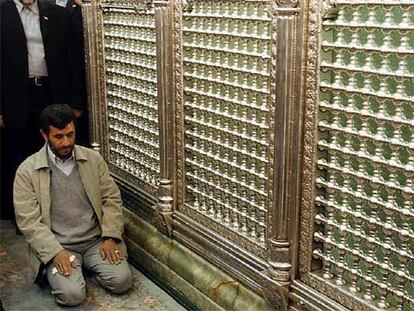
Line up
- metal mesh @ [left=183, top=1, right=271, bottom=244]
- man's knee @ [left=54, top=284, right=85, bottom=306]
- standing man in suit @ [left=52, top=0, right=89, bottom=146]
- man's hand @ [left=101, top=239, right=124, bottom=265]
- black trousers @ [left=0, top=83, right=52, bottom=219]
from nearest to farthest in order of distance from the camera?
metal mesh @ [left=183, top=1, right=271, bottom=244] → man's knee @ [left=54, top=284, right=85, bottom=306] → man's hand @ [left=101, top=239, right=124, bottom=265] → black trousers @ [left=0, top=83, right=52, bottom=219] → standing man in suit @ [left=52, top=0, right=89, bottom=146]

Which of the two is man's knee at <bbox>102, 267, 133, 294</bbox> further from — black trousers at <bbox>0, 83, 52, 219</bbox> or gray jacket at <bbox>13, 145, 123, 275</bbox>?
black trousers at <bbox>0, 83, 52, 219</bbox>

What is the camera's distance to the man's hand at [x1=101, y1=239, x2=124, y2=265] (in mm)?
3372

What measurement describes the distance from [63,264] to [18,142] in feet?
3.98

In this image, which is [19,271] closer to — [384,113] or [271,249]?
[271,249]

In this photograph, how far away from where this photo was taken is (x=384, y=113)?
6.59ft

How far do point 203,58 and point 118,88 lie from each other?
3.35ft

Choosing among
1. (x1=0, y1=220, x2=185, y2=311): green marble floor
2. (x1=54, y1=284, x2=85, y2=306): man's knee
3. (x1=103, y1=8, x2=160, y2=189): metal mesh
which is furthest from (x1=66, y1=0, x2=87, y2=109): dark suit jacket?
(x1=54, y1=284, x2=85, y2=306): man's knee

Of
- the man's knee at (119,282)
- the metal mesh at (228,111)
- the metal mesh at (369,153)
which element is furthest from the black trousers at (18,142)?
the metal mesh at (369,153)

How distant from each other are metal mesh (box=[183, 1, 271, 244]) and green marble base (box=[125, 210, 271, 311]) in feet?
0.78

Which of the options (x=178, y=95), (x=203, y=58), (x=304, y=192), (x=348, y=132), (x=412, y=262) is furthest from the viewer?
(x=178, y=95)

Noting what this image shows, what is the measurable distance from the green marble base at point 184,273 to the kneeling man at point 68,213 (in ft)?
0.52

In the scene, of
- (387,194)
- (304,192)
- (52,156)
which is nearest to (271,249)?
(304,192)

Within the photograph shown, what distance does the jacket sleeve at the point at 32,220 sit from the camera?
3.23 meters

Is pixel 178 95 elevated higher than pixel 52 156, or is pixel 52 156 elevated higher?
pixel 178 95
